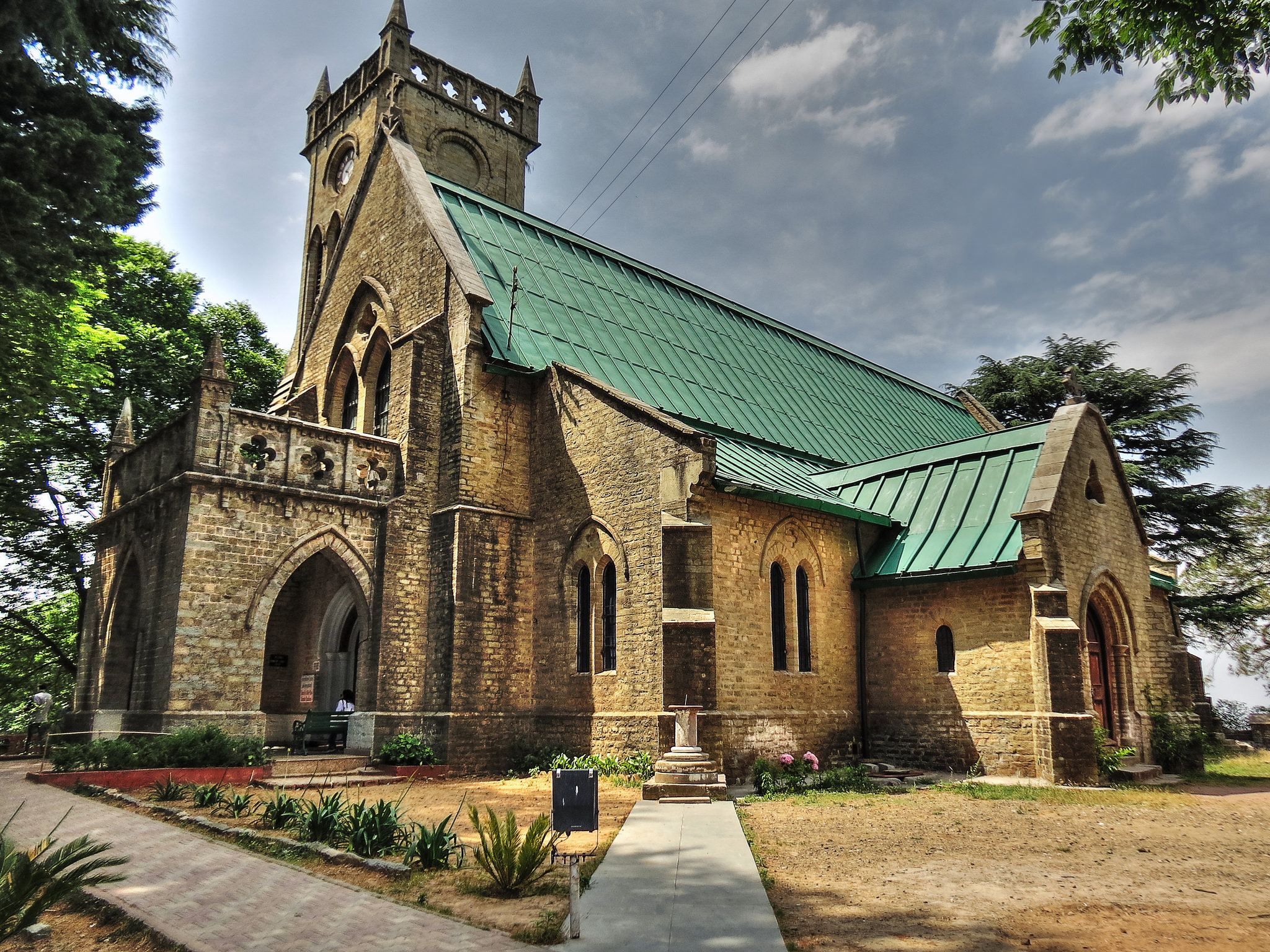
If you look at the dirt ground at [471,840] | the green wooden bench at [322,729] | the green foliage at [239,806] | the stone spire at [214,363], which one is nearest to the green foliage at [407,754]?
the dirt ground at [471,840]

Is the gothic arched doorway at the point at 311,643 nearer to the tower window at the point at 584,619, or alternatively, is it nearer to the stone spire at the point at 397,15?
the tower window at the point at 584,619

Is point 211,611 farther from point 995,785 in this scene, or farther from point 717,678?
point 995,785

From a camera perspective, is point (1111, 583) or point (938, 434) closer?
point (1111, 583)

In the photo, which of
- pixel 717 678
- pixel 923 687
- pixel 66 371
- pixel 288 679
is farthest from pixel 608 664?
pixel 66 371

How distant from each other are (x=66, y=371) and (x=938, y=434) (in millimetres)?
26150

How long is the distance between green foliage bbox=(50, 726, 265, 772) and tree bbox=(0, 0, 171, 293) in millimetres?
6941

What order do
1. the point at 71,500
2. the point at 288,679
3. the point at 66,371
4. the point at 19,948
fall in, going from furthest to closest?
the point at 71,500 < the point at 66,371 < the point at 288,679 < the point at 19,948

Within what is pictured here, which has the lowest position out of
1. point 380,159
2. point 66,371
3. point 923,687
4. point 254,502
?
point 923,687

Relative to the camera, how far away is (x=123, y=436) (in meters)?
20.4

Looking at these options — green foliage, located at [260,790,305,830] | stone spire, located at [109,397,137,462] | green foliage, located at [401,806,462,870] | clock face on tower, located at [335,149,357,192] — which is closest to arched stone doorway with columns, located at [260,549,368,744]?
stone spire, located at [109,397,137,462]

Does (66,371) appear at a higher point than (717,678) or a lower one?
higher

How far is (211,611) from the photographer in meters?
15.5

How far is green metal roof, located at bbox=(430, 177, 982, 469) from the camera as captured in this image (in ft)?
67.2

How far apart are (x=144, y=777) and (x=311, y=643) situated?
7.25 m
